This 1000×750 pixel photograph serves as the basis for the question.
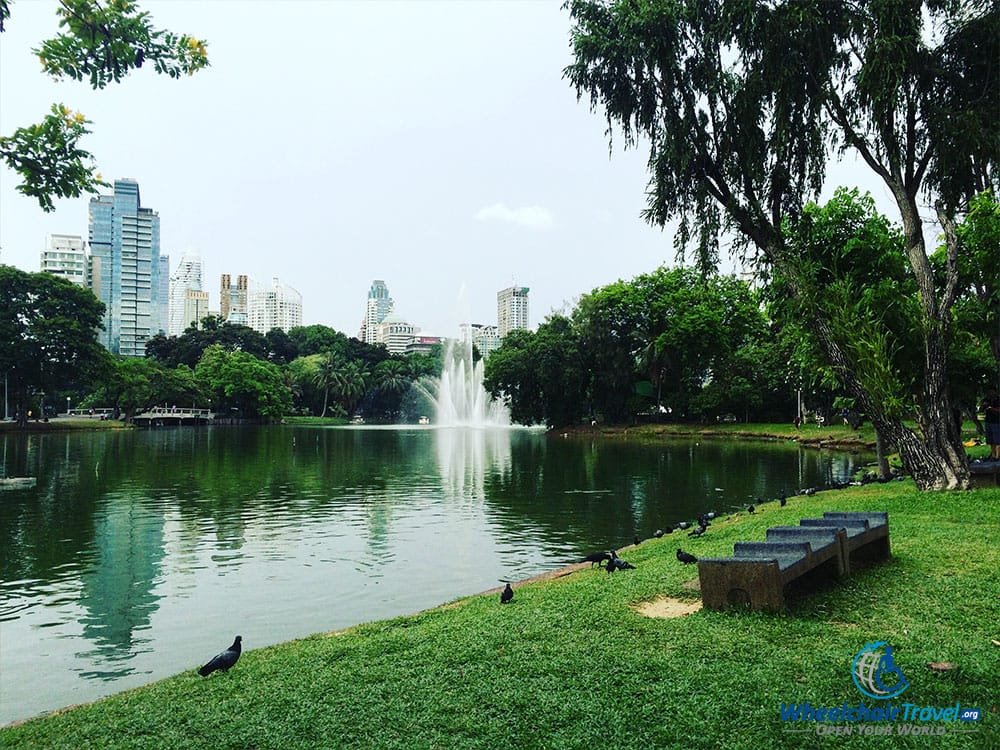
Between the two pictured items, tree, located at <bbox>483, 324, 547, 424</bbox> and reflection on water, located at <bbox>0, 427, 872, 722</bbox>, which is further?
tree, located at <bbox>483, 324, 547, 424</bbox>

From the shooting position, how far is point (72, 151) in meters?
4.74

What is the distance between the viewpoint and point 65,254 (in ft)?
352

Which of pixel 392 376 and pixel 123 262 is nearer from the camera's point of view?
pixel 392 376

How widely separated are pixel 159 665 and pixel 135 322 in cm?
15300

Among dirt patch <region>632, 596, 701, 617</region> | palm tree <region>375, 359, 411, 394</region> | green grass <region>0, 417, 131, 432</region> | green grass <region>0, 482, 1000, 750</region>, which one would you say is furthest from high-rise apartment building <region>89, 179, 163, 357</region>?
dirt patch <region>632, 596, 701, 617</region>

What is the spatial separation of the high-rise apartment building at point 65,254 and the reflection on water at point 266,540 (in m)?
88.1

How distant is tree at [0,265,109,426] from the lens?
63.0m

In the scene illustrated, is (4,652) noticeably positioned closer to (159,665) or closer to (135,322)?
(159,665)

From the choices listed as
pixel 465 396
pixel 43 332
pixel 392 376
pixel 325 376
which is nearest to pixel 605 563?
pixel 43 332

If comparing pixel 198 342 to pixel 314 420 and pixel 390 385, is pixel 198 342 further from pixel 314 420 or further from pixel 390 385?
pixel 390 385

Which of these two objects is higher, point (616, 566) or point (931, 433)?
point (931, 433)

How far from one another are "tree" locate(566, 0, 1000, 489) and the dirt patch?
9980mm

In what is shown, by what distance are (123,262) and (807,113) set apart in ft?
502

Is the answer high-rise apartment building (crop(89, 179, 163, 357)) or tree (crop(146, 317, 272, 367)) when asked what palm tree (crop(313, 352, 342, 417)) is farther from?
high-rise apartment building (crop(89, 179, 163, 357))
